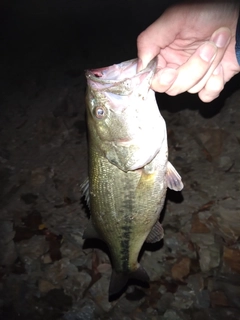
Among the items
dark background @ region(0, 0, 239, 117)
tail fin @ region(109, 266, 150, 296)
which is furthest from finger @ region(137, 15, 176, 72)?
dark background @ region(0, 0, 239, 117)

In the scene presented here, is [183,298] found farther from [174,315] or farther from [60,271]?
[60,271]

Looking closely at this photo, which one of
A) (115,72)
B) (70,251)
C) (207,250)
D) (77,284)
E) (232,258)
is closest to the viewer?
(115,72)

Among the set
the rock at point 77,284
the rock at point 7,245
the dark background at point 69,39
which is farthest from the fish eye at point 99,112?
the dark background at point 69,39

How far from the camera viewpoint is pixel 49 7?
10.2m

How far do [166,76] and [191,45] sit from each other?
596mm

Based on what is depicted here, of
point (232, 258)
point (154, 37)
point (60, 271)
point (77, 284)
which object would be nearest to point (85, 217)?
point (60, 271)

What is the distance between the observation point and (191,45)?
2.39 metres

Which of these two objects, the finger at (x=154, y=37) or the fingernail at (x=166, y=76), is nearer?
the fingernail at (x=166, y=76)

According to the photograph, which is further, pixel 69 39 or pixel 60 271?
pixel 69 39

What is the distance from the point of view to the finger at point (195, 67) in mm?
2010

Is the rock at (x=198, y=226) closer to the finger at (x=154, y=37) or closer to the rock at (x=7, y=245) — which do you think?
the rock at (x=7, y=245)

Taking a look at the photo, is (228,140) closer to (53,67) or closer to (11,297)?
(11,297)

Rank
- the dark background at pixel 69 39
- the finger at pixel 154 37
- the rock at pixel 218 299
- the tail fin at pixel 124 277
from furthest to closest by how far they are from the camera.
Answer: the dark background at pixel 69 39 < the rock at pixel 218 299 < the tail fin at pixel 124 277 < the finger at pixel 154 37

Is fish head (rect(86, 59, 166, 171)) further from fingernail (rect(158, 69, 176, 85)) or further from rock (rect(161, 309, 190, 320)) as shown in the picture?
rock (rect(161, 309, 190, 320))
